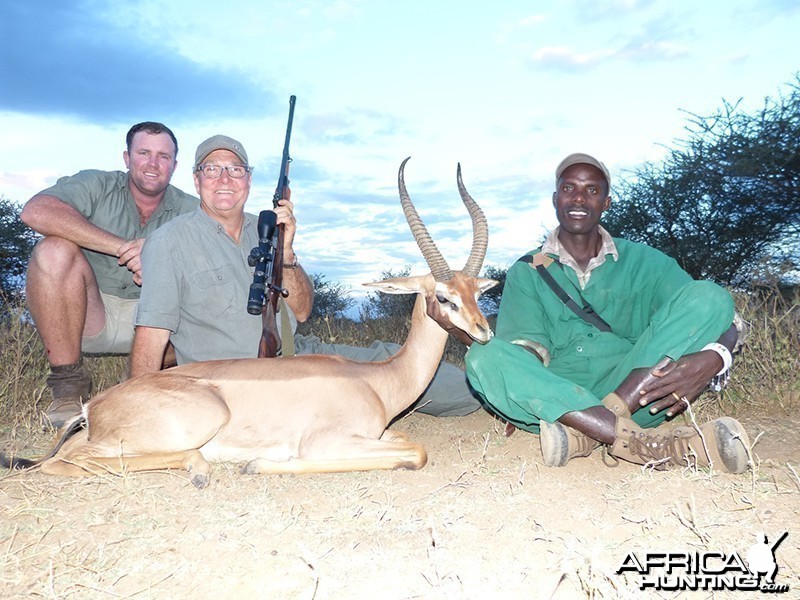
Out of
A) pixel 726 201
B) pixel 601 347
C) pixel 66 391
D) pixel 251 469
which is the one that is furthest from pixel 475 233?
pixel 726 201

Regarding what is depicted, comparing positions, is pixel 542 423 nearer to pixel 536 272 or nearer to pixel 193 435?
pixel 536 272

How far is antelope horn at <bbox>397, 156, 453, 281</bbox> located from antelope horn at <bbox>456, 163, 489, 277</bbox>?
26 centimetres

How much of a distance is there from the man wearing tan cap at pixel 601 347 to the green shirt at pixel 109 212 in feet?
11.0

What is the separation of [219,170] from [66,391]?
2.26m

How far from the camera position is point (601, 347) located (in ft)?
15.1

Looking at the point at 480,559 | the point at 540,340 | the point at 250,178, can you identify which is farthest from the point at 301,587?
the point at 250,178

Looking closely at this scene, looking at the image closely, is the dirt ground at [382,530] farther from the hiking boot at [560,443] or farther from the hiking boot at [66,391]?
the hiking boot at [66,391]

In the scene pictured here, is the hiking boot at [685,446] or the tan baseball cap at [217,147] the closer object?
the hiking boot at [685,446]

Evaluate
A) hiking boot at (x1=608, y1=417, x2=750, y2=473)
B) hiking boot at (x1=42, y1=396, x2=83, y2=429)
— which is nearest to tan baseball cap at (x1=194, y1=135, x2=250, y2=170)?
hiking boot at (x1=42, y1=396, x2=83, y2=429)

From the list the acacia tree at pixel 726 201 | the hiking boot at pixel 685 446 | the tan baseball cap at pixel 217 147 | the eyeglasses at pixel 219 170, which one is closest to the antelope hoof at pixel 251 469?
the hiking boot at pixel 685 446

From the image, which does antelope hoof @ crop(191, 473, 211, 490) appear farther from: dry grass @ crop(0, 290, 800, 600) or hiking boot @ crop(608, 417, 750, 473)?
hiking boot @ crop(608, 417, 750, 473)

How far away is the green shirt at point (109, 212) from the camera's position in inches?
229

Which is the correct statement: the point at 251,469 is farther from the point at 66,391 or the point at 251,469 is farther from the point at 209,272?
the point at 66,391

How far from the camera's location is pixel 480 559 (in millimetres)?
2631
